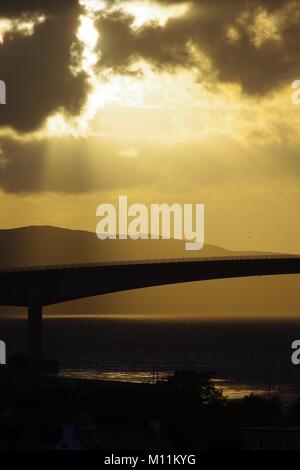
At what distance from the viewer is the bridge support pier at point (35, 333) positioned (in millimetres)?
137750

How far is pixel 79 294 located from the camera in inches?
5600

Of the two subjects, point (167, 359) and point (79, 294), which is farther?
point (167, 359)

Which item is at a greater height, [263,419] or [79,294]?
[79,294]

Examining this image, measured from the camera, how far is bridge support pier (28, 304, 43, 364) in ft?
452

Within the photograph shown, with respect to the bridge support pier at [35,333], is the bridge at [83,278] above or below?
above

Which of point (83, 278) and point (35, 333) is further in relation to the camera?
point (83, 278)

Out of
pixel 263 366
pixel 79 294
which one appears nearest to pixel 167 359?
pixel 263 366

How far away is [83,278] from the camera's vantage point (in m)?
143

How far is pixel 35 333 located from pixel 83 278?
8933mm

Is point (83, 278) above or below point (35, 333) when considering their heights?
above
